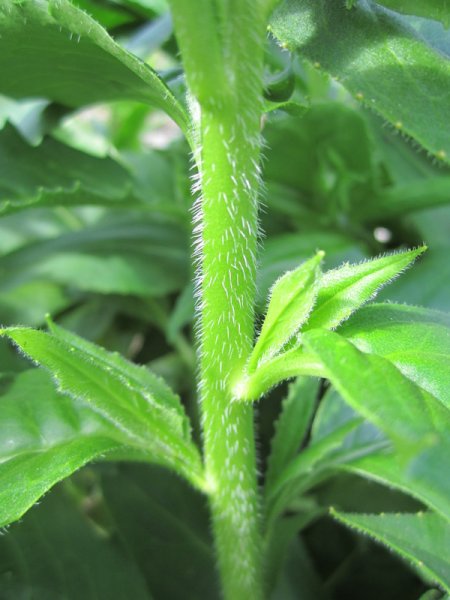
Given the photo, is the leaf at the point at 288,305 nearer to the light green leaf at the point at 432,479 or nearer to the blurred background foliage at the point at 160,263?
the light green leaf at the point at 432,479

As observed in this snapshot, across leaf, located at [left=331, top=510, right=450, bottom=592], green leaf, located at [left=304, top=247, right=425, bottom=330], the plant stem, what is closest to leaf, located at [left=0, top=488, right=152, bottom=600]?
the plant stem

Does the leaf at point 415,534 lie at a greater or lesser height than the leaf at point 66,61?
lesser

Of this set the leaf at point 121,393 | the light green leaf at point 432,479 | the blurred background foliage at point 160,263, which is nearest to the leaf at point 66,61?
the blurred background foliage at point 160,263

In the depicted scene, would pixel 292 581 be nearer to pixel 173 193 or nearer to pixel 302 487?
pixel 302 487

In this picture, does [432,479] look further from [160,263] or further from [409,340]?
[160,263]

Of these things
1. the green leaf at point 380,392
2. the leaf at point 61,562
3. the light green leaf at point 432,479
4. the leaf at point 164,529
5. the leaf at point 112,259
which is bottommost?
the leaf at point 164,529

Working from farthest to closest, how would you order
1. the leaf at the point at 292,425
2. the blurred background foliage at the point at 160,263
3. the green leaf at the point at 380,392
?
1. the blurred background foliage at the point at 160,263
2. the leaf at the point at 292,425
3. the green leaf at the point at 380,392

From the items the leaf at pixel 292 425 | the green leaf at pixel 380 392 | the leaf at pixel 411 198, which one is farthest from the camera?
the leaf at pixel 411 198

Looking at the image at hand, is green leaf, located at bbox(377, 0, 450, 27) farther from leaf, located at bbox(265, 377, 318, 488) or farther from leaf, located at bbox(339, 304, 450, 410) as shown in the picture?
leaf, located at bbox(265, 377, 318, 488)
